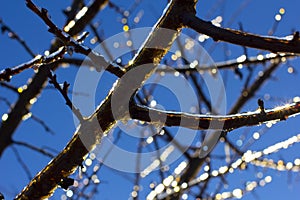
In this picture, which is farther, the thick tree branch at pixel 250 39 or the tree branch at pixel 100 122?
the tree branch at pixel 100 122

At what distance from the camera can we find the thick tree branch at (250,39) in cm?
117

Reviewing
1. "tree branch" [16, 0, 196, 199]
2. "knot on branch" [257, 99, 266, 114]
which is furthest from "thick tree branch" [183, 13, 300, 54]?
"knot on branch" [257, 99, 266, 114]

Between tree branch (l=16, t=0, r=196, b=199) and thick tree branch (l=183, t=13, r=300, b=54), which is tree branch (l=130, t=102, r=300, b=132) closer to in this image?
tree branch (l=16, t=0, r=196, b=199)

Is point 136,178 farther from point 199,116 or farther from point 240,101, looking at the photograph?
point 199,116

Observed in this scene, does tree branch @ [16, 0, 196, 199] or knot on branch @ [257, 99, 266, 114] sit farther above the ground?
tree branch @ [16, 0, 196, 199]

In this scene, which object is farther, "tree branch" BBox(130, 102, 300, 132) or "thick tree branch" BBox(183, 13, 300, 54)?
"tree branch" BBox(130, 102, 300, 132)

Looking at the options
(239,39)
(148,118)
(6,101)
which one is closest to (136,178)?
(6,101)

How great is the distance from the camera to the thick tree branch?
117cm

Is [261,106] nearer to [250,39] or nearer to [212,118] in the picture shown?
[212,118]

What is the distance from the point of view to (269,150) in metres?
3.75

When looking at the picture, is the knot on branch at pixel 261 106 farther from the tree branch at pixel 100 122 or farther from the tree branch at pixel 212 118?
the tree branch at pixel 100 122

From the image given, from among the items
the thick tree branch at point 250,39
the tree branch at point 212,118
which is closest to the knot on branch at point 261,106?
the tree branch at point 212,118

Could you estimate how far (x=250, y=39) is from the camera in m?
1.20

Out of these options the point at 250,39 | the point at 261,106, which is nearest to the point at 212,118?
the point at 261,106
